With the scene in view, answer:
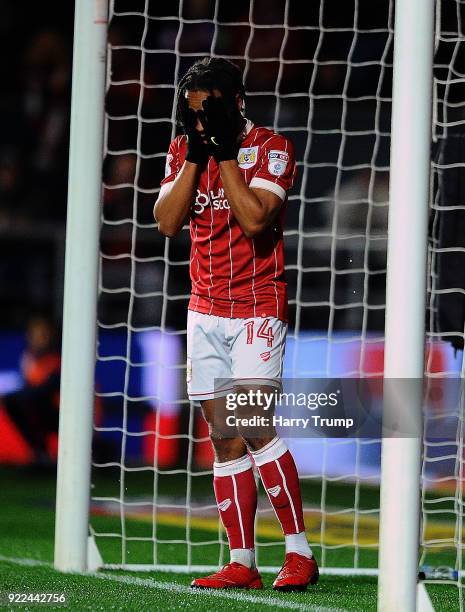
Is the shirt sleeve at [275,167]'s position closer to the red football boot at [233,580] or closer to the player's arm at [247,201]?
the player's arm at [247,201]

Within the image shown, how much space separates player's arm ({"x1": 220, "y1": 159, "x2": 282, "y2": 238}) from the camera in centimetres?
362

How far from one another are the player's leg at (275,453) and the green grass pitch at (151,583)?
0.26 ft

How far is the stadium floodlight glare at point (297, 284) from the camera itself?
125 inches

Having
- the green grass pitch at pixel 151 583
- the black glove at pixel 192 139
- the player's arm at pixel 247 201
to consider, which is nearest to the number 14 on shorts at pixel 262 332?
the player's arm at pixel 247 201

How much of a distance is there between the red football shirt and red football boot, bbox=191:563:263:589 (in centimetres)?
76

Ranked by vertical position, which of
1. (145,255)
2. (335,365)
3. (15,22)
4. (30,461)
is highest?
(15,22)

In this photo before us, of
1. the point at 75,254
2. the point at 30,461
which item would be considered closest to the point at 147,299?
the point at 30,461

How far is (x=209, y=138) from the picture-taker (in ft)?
11.9

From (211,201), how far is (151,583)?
122 cm

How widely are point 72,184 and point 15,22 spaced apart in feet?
21.4

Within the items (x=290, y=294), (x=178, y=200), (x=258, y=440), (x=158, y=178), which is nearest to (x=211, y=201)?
(x=178, y=200)

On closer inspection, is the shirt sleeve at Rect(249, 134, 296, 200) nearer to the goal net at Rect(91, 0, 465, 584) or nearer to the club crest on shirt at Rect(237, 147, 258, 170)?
the club crest on shirt at Rect(237, 147, 258, 170)

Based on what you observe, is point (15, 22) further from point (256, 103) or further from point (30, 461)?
point (30, 461)

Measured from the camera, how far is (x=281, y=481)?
151 inches
